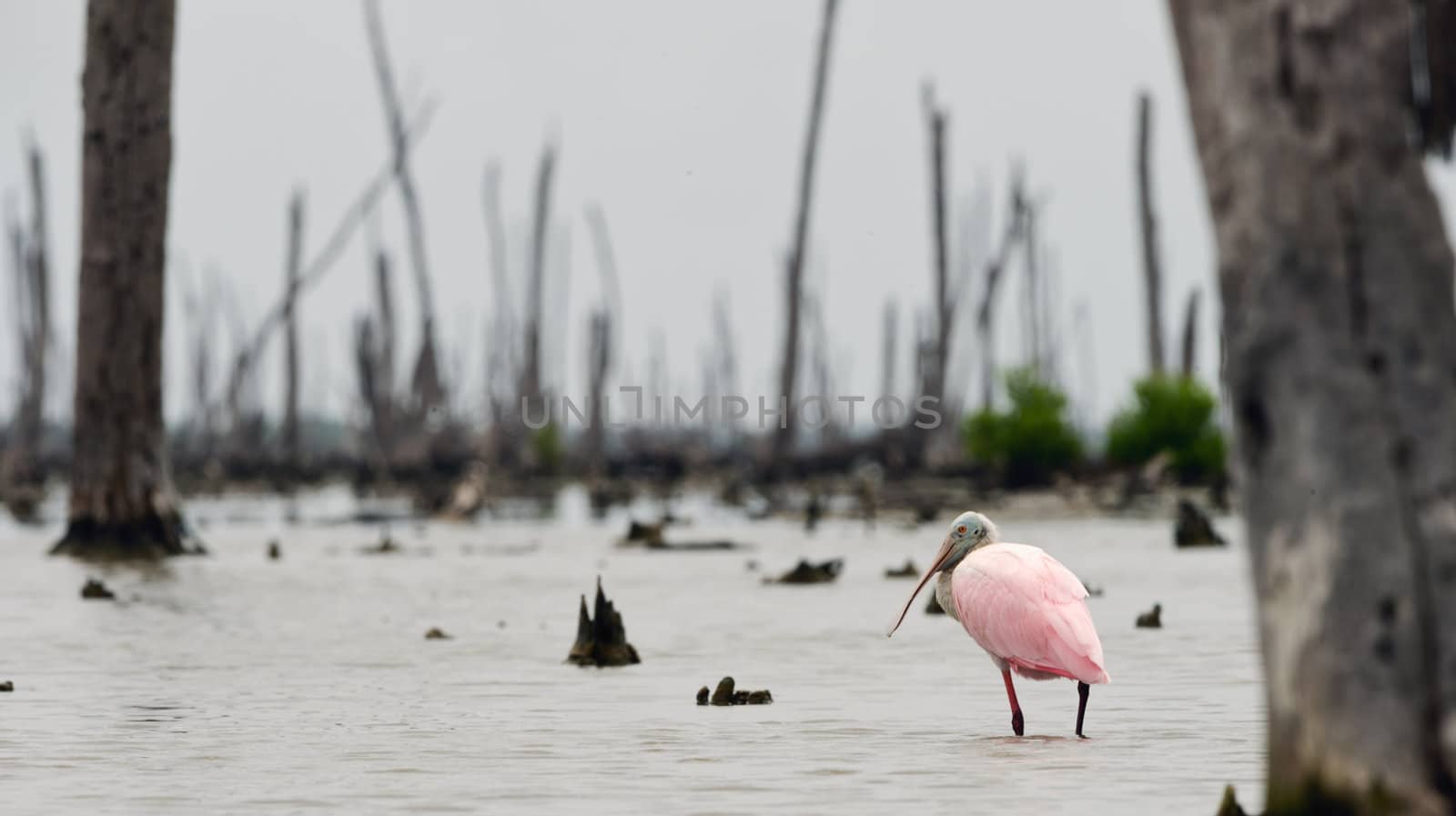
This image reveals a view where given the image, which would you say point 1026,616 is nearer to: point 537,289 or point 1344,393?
point 1344,393

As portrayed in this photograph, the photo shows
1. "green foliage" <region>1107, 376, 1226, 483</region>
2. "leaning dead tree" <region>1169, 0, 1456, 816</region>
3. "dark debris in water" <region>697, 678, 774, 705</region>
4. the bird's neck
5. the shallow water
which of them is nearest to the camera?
"leaning dead tree" <region>1169, 0, 1456, 816</region>

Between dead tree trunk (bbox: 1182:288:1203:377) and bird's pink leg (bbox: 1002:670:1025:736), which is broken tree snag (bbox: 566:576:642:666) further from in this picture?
dead tree trunk (bbox: 1182:288:1203:377)

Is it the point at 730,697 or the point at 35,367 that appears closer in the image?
the point at 730,697

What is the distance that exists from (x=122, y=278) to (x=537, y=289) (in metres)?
42.5

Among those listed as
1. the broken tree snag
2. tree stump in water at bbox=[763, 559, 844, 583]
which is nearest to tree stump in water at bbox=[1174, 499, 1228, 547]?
tree stump in water at bbox=[763, 559, 844, 583]

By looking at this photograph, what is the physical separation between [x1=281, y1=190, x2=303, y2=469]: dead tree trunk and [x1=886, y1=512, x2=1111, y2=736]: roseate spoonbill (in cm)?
4498

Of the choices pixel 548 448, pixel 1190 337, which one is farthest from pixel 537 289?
pixel 1190 337

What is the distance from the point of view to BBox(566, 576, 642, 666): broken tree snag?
10.5 m

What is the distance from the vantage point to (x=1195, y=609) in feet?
45.2

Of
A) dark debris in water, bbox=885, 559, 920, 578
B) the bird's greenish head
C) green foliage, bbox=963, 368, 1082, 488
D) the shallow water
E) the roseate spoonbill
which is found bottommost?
the shallow water

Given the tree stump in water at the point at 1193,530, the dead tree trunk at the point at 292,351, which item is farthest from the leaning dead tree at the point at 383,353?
the tree stump in water at the point at 1193,530

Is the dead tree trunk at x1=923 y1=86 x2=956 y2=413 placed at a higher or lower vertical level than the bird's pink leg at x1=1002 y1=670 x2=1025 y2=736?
higher

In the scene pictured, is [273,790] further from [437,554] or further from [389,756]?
[437,554]

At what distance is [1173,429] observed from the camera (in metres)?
36.1
